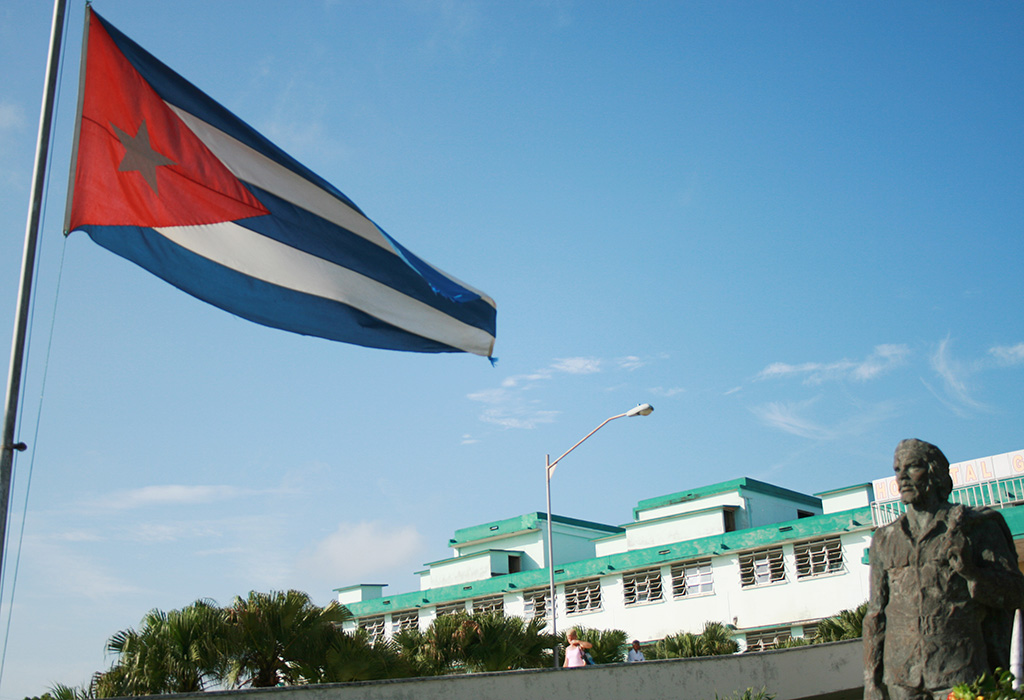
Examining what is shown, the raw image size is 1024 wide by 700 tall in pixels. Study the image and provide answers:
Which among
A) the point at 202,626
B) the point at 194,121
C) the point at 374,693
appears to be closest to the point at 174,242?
the point at 194,121

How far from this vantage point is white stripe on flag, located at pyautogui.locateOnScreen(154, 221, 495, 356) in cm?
740

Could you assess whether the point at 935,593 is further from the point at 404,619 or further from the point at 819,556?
the point at 404,619

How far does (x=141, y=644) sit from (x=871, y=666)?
43.1 feet

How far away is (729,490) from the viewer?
41.7 metres

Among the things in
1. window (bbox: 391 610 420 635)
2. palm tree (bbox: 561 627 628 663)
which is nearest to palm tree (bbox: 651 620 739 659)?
palm tree (bbox: 561 627 628 663)

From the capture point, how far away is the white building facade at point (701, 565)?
32875 mm

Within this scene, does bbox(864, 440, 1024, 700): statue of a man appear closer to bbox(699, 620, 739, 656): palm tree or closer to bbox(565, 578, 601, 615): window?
bbox(699, 620, 739, 656): palm tree

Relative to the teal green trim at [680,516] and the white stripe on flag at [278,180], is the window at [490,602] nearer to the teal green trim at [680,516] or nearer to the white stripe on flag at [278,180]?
the teal green trim at [680,516]

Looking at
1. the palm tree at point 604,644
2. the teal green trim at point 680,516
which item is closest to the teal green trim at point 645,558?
the teal green trim at point 680,516

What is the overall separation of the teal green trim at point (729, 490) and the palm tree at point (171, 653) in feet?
97.2

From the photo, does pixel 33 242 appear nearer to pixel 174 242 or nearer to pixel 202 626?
pixel 174 242

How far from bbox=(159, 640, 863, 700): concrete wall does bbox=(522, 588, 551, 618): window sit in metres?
25.7

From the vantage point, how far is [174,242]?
715cm

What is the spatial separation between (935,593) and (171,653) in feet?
43.9
